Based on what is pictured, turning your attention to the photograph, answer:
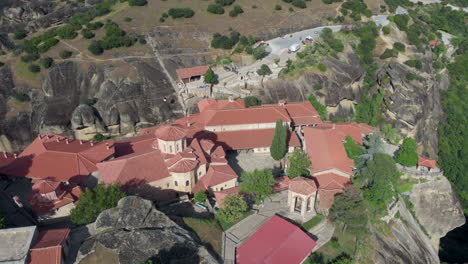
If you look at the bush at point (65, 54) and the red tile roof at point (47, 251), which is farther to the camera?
the bush at point (65, 54)

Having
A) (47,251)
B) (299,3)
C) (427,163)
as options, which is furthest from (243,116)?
(299,3)

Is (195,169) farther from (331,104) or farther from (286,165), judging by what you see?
(331,104)

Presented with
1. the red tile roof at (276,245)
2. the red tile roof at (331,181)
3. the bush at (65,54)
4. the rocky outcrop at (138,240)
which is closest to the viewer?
the rocky outcrop at (138,240)

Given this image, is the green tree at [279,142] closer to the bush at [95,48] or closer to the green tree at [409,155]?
the green tree at [409,155]

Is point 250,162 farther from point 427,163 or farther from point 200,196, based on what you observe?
point 427,163

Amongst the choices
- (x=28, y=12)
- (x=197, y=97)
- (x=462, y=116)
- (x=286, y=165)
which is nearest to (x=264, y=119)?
(x=286, y=165)

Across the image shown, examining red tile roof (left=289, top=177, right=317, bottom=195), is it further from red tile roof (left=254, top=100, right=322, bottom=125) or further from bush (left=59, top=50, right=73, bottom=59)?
bush (left=59, top=50, right=73, bottom=59)

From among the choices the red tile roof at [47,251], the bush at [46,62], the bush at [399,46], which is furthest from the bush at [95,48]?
the bush at [399,46]
